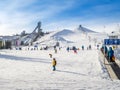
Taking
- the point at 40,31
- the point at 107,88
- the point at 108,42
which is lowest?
the point at 107,88

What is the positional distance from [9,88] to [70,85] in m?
3.28

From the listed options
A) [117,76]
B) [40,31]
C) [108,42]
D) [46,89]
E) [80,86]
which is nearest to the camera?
[46,89]

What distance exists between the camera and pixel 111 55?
26.2 meters

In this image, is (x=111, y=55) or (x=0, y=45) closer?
(x=111, y=55)

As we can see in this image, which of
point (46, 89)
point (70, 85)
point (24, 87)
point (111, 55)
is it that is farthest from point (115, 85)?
point (111, 55)

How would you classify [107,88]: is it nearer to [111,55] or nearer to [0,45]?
[111,55]

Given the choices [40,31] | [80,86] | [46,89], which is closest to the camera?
[46,89]

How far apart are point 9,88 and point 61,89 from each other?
249 centimetres

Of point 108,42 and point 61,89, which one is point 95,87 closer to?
point 61,89

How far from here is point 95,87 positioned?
48.0 feet

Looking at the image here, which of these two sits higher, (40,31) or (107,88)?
(40,31)

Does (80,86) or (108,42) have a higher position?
(108,42)

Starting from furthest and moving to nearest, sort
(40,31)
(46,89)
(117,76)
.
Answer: (40,31)
(117,76)
(46,89)

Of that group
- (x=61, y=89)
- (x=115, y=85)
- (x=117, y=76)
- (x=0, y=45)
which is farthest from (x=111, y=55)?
(x=0, y=45)
